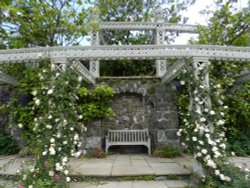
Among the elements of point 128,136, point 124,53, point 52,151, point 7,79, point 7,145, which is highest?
point 124,53

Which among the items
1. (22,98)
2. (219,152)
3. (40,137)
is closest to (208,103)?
(219,152)

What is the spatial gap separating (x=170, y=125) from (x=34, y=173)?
3347 millimetres

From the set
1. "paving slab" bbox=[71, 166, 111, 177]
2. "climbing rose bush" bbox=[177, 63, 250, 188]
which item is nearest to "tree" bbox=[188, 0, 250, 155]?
"climbing rose bush" bbox=[177, 63, 250, 188]

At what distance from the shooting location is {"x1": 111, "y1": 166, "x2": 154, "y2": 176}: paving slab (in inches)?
112

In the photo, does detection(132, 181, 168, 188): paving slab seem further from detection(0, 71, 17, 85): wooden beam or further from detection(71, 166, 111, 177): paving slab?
detection(0, 71, 17, 85): wooden beam

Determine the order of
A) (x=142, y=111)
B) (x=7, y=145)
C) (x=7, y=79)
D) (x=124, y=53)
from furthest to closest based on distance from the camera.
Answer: (x=142, y=111)
(x=7, y=145)
(x=7, y=79)
(x=124, y=53)

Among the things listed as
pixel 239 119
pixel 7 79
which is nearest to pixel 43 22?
pixel 7 79

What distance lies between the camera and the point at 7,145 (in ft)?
15.4

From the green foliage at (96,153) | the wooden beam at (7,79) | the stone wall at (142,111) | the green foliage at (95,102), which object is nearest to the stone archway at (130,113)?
the stone wall at (142,111)

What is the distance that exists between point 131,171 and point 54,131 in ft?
4.73

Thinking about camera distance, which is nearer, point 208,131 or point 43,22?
point 208,131

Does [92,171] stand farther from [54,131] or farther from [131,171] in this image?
[54,131]

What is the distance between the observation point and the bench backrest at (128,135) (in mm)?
4688

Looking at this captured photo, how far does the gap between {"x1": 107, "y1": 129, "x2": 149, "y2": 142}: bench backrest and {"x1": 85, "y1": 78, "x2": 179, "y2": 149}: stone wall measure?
24 centimetres
